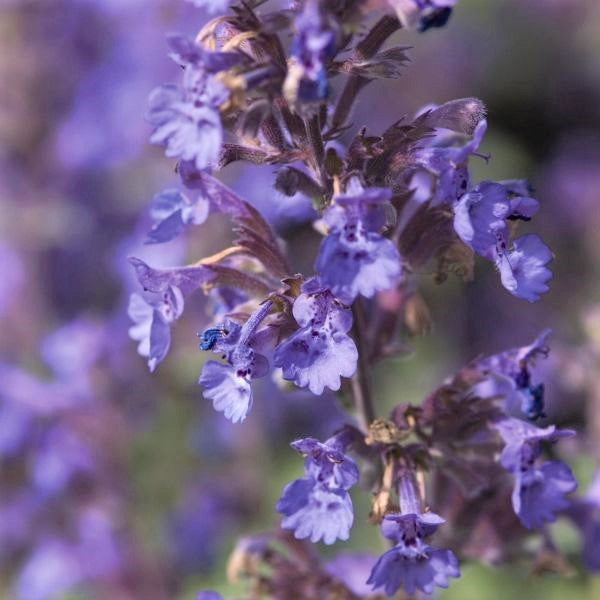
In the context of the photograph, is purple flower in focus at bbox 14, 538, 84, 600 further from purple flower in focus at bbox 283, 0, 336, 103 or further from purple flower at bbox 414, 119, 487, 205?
purple flower in focus at bbox 283, 0, 336, 103

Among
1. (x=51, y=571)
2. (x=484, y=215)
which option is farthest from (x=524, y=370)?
(x=51, y=571)

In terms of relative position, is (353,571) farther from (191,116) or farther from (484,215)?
(191,116)

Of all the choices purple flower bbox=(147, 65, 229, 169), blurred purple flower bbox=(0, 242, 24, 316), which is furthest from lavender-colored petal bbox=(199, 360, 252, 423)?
blurred purple flower bbox=(0, 242, 24, 316)

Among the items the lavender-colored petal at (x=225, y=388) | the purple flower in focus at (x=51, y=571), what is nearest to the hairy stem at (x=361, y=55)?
the lavender-colored petal at (x=225, y=388)

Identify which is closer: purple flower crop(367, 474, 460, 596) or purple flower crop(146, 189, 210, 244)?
purple flower crop(367, 474, 460, 596)

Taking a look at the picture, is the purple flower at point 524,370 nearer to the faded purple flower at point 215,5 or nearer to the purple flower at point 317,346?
the purple flower at point 317,346

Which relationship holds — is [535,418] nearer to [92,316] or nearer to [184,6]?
[92,316]

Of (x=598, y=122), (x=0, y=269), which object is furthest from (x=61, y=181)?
(x=598, y=122)
